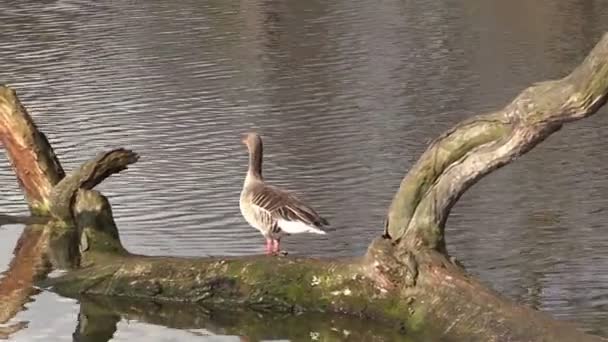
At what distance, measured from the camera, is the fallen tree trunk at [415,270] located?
34.6 feet

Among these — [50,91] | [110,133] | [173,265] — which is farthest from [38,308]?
[50,91]

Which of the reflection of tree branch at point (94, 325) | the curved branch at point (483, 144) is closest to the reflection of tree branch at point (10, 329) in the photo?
the reflection of tree branch at point (94, 325)

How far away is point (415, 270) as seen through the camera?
11.4 meters

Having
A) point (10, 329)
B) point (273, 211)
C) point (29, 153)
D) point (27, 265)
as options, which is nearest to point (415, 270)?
point (273, 211)

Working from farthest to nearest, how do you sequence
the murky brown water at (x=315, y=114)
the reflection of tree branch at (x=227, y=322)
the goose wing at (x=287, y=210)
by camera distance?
the murky brown water at (x=315, y=114) → the goose wing at (x=287, y=210) → the reflection of tree branch at (x=227, y=322)

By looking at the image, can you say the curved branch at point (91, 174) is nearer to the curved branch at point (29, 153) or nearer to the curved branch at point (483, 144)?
the curved branch at point (29, 153)

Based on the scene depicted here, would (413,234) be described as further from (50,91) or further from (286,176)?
(50,91)

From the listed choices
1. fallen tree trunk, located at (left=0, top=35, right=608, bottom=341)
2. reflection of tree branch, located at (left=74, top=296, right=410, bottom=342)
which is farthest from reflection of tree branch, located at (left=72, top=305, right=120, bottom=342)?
fallen tree trunk, located at (left=0, top=35, right=608, bottom=341)

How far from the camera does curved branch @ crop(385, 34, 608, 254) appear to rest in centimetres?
1028

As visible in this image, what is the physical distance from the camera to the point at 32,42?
31.7 metres

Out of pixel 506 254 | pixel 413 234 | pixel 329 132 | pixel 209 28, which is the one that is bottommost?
pixel 209 28

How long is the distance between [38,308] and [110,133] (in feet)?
27.4

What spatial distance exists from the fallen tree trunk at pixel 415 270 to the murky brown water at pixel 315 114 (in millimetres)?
470

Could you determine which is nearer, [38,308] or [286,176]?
[38,308]
